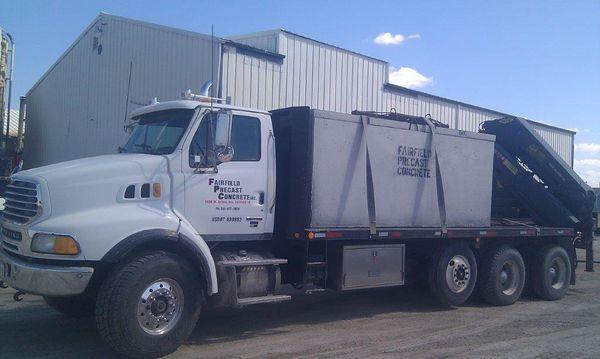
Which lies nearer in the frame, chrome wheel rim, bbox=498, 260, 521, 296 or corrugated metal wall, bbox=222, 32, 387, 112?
chrome wheel rim, bbox=498, 260, 521, 296

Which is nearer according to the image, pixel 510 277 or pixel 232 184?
pixel 232 184

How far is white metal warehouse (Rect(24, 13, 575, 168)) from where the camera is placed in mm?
13875

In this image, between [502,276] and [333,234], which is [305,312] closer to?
[333,234]

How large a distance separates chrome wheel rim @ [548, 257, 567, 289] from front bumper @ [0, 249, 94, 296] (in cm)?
920

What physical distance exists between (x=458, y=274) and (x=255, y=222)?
4139 mm

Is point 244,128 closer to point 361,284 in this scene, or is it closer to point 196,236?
point 196,236

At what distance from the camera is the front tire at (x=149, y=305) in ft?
19.5

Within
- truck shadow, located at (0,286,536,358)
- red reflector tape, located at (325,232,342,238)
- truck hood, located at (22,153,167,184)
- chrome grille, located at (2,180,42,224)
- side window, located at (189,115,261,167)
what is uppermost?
side window, located at (189,115,261,167)

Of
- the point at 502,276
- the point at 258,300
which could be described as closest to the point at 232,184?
the point at 258,300

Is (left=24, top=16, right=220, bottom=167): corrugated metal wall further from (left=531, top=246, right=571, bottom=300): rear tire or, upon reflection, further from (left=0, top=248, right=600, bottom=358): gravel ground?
(left=531, top=246, right=571, bottom=300): rear tire

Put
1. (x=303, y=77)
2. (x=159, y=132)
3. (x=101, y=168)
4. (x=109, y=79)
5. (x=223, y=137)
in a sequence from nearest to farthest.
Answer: (x=101, y=168) → (x=223, y=137) → (x=159, y=132) → (x=303, y=77) → (x=109, y=79)

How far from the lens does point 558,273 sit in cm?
1147

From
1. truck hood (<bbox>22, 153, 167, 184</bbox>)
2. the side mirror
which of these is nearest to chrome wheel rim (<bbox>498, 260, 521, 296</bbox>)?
the side mirror

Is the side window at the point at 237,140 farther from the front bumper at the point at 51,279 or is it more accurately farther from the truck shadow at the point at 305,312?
the truck shadow at the point at 305,312
